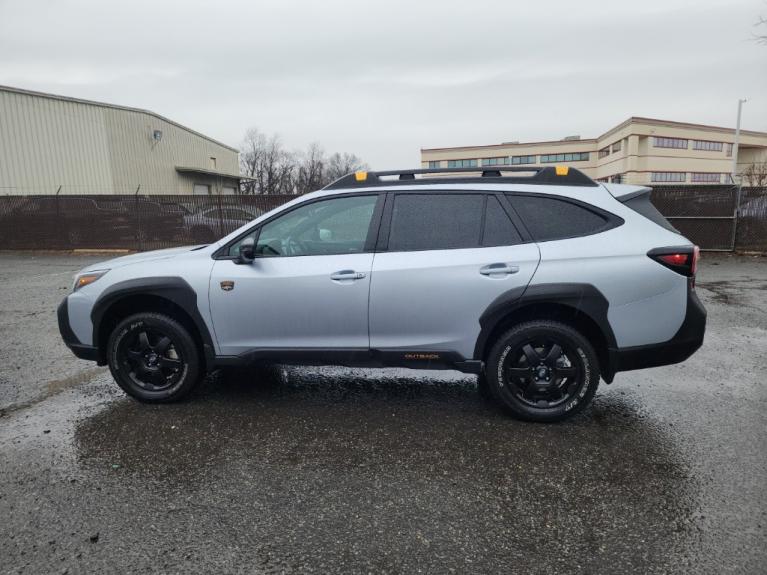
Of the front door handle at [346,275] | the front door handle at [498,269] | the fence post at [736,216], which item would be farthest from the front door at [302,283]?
the fence post at [736,216]

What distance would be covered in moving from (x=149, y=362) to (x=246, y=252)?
1254mm

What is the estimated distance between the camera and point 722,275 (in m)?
10.5

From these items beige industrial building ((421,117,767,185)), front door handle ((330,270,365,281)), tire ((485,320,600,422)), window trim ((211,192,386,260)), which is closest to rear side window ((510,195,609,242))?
tire ((485,320,600,422))

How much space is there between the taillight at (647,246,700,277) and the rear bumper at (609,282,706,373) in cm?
13

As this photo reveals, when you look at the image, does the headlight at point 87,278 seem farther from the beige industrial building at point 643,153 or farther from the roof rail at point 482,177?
the beige industrial building at point 643,153

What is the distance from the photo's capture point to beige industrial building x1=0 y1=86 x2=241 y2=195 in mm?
23156

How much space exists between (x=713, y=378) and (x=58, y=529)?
5.05 meters

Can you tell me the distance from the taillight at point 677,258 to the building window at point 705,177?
77074 millimetres

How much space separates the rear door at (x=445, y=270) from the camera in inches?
137

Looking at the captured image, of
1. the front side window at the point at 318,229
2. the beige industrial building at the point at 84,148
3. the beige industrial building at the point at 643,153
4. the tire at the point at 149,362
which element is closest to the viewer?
the front side window at the point at 318,229

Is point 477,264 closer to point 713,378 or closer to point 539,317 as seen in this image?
point 539,317

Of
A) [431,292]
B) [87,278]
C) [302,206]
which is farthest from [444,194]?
[87,278]

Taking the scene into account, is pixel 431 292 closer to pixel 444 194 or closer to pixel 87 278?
pixel 444 194

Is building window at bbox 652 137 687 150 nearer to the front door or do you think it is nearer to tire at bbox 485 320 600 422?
tire at bbox 485 320 600 422
